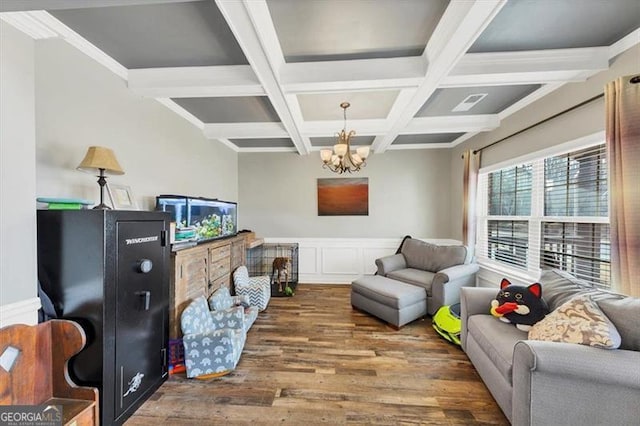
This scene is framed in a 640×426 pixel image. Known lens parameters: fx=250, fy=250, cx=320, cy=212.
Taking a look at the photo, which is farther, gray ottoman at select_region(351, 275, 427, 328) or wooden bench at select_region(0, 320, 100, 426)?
gray ottoman at select_region(351, 275, 427, 328)

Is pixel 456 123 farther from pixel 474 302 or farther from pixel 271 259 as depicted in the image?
pixel 271 259

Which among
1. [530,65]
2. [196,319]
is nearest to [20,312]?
[196,319]

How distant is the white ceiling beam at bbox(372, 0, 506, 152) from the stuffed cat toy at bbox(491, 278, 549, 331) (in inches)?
72.6

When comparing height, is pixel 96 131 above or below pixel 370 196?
above

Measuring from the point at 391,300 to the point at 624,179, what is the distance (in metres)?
2.13

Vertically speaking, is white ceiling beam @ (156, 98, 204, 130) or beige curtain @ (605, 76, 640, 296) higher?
white ceiling beam @ (156, 98, 204, 130)

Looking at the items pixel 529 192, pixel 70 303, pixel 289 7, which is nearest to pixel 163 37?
pixel 289 7

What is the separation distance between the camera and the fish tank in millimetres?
2500

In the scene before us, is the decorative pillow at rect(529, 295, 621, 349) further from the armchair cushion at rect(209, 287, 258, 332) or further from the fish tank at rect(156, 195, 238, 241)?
the fish tank at rect(156, 195, 238, 241)

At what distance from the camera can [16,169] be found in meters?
1.25

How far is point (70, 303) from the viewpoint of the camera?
145 cm

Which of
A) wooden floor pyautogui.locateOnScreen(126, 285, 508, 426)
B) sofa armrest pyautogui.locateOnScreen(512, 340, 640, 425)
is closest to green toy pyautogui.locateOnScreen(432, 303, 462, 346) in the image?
wooden floor pyautogui.locateOnScreen(126, 285, 508, 426)

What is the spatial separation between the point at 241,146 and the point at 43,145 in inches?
122

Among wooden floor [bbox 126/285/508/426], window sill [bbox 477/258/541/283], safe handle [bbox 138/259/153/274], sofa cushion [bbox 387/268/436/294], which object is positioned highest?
safe handle [bbox 138/259/153/274]
